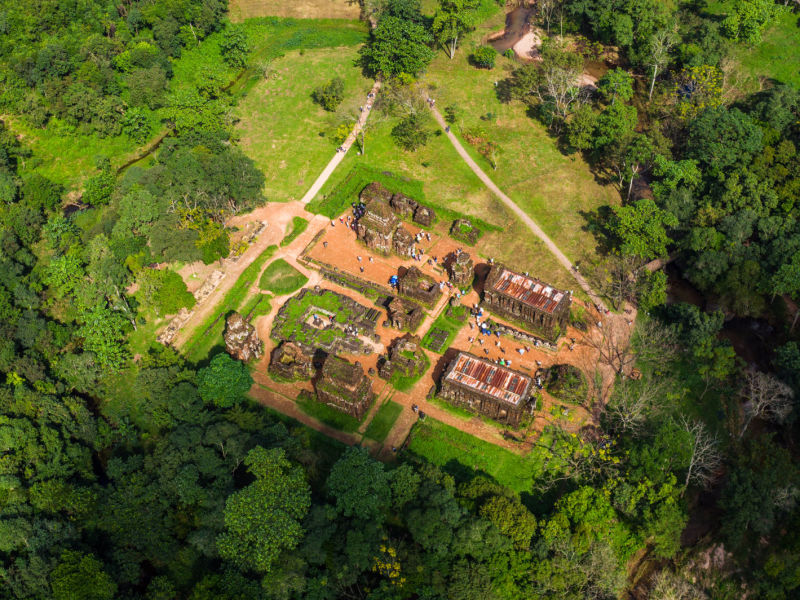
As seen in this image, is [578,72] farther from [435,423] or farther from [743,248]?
[435,423]

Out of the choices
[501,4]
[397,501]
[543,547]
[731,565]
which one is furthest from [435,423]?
[501,4]

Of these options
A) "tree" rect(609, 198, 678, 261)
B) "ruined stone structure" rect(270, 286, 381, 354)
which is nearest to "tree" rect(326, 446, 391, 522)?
"ruined stone structure" rect(270, 286, 381, 354)

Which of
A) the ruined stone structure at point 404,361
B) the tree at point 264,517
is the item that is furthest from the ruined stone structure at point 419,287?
the tree at point 264,517

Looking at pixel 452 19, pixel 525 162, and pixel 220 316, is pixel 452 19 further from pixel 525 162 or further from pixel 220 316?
pixel 220 316

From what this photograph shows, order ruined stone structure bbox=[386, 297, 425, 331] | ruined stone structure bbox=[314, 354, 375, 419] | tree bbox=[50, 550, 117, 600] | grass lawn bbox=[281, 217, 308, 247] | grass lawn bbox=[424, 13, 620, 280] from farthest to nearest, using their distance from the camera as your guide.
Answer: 1. grass lawn bbox=[424, 13, 620, 280]
2. grass lawn bbox=[281, 217, 308, 247]
3. ruined stone structure bbox=[386, 297, 425, 331]
4. ruined stone structure bbox=[314, 354, 375, 419]
5. tree bbox=[50, 550, 117, 600]

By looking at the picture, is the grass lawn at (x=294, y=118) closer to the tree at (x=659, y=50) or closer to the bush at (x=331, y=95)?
the bush at (x=331, y=95)

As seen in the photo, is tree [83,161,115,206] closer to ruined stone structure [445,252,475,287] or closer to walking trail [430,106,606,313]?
ruined stone structure [445,252,475,287]
